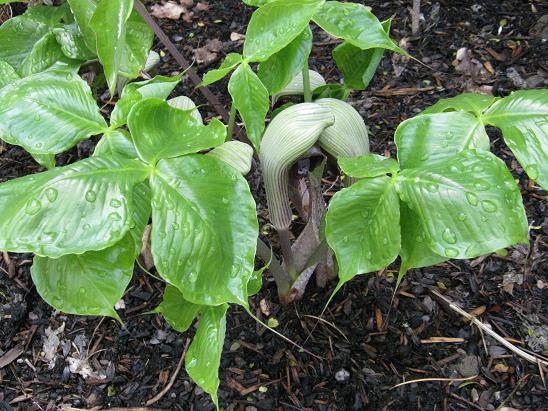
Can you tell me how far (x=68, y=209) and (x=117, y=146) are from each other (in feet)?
0.45

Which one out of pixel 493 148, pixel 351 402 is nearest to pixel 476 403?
pixel 351 402

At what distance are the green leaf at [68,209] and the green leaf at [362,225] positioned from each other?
24 centimetres

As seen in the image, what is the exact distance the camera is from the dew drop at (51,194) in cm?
Result: 65

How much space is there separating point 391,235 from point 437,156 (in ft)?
0.42

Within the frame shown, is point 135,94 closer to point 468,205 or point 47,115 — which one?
point 47,115

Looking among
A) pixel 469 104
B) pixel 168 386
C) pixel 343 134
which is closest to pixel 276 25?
pixel 343 134

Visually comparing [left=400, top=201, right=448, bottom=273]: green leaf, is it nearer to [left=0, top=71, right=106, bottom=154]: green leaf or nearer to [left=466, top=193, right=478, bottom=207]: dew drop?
[left=466, top=193, right=478, bottom=207]: dew drop

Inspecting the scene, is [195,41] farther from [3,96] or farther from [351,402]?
[351,402]

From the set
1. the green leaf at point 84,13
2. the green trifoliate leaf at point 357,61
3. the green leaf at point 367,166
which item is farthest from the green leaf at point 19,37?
the green leaf at point 367,166

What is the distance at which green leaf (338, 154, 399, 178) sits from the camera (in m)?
0.68

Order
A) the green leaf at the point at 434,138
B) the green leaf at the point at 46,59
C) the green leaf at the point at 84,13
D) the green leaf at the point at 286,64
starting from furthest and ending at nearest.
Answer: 1. the green leaf at the point at 46,59
2. the green leaf at the point at 84,13
3. the green leaf at the point at 286,64
4. the green leaf at the point at 434,138

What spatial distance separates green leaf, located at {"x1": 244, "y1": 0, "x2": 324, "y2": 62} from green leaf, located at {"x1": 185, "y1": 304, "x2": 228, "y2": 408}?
351 millimetres

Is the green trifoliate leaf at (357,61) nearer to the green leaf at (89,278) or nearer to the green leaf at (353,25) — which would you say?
the green leaf at (353,25)

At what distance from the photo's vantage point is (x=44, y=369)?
1.20 meters
